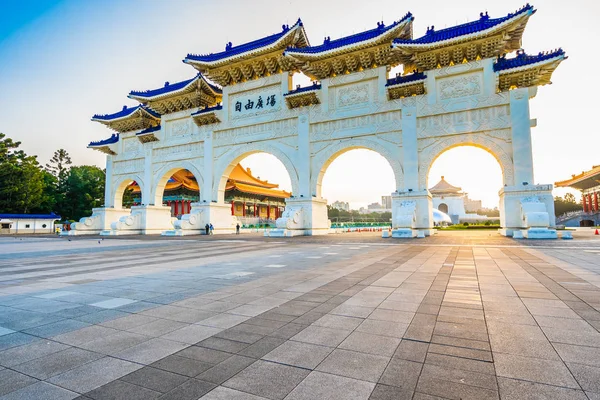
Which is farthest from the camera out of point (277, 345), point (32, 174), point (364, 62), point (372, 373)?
point (32, 174)

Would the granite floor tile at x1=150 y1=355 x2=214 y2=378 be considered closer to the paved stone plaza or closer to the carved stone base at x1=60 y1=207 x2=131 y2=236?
the paved stone plaza

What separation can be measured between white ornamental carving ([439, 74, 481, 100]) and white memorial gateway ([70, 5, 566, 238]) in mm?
50

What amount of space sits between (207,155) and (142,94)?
27.3ft

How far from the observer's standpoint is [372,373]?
6.76 ft

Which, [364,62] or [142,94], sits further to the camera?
[142,94]

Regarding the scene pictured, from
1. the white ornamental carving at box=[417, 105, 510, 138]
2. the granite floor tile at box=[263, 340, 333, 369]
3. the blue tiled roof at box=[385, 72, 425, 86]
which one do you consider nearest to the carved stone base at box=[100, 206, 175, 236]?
the blue tiled roof at box=[385, 72, 425, 86]

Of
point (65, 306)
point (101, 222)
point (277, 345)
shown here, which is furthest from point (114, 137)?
point (277, 345)

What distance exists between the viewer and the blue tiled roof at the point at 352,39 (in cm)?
1748

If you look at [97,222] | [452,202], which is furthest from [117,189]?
[452,202]

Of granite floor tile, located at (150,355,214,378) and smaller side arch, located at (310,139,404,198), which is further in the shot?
smaller side arch, located at (310,139,404,198)

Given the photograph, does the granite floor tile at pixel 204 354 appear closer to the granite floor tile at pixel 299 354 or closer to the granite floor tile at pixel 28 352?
the granite floor tile at pixel 299 354

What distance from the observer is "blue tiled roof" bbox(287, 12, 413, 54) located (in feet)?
57.4

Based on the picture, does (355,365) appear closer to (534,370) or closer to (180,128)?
(534,370)

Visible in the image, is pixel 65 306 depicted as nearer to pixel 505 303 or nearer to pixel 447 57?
pixel 505 303
